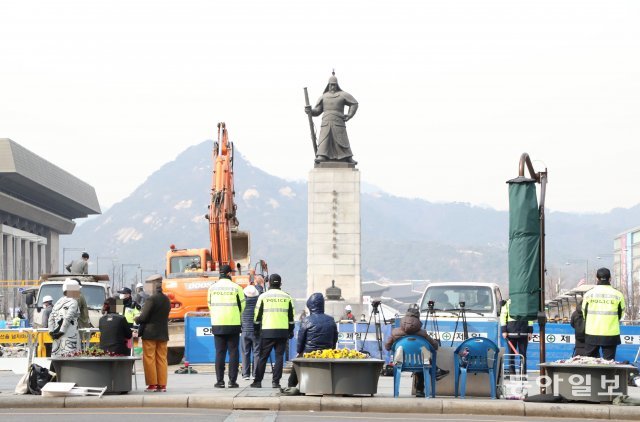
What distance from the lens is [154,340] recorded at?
68.8 feet

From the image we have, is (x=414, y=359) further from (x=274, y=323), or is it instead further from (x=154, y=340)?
(x=154, y=340)

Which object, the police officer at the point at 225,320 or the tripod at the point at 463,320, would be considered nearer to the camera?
the police officer at the point at 225,320

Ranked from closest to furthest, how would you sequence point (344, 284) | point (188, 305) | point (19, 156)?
1. point (188, 305)
2. point (344, 284)
3. point (19, 156)

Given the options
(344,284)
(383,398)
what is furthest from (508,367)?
(344,284)

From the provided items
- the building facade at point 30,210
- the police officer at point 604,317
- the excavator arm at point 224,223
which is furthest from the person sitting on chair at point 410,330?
the building facade at point 30,210

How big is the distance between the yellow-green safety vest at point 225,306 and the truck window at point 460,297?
6.01 meters

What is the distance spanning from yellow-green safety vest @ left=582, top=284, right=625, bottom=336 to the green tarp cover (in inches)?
50.2

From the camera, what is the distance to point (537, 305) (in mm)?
19312

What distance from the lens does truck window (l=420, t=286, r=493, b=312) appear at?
88.9 feet

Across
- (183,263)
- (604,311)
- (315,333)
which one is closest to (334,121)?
(183,263)

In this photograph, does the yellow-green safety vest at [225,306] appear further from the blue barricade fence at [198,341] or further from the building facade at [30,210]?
the building facade at [30,210]

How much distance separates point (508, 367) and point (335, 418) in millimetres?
9130

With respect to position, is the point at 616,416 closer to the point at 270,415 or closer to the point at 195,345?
the point at 270,415

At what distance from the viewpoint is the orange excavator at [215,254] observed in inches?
1467
